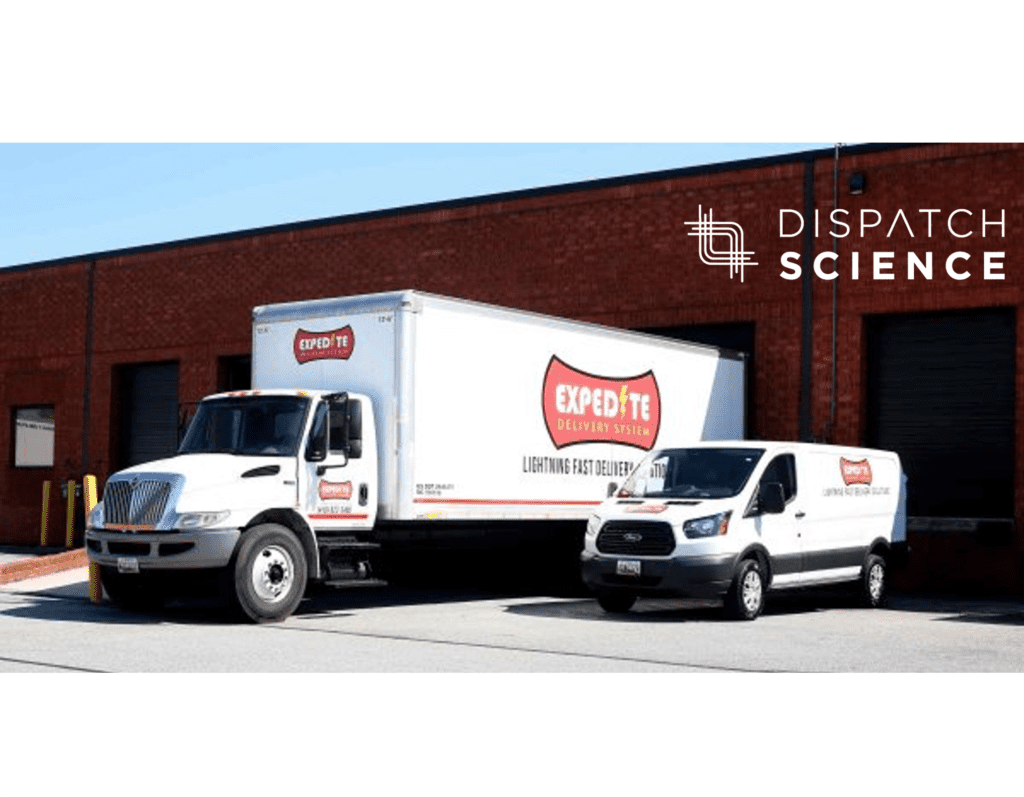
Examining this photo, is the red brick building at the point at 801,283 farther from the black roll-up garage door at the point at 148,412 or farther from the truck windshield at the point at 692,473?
the truck windshield at the point at 692,473

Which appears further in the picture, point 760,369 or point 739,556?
point 760,369

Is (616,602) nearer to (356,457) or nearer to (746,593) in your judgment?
(746,593)

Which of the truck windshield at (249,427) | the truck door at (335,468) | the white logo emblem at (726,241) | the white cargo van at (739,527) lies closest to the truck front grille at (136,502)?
the truck windshield at (249,427)

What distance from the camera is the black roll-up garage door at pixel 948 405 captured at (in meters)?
20.4

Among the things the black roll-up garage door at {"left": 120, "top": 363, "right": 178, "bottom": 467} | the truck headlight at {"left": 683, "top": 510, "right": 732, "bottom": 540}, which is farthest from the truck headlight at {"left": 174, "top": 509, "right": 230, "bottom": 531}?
the black roll-up garage door at {"left": 120, "top": 363, "right": 178, "bottom": 467}

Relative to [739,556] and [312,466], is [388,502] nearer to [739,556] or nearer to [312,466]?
[312,466]

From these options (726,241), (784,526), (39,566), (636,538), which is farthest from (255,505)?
(726,241)

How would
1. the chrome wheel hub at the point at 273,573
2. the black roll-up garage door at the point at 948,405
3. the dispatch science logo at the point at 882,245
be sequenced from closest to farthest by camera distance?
1. the chrome wheel hub at the point at 273,573
2. the black roll-up garage door at the point at 948,405
3. the dispatch science logo at the point at 882,245

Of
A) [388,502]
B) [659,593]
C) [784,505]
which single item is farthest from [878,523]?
[388,502]

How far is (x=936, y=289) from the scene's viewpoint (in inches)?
821

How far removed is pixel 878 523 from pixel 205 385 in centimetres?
1619

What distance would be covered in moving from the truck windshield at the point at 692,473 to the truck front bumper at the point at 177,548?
462cm
